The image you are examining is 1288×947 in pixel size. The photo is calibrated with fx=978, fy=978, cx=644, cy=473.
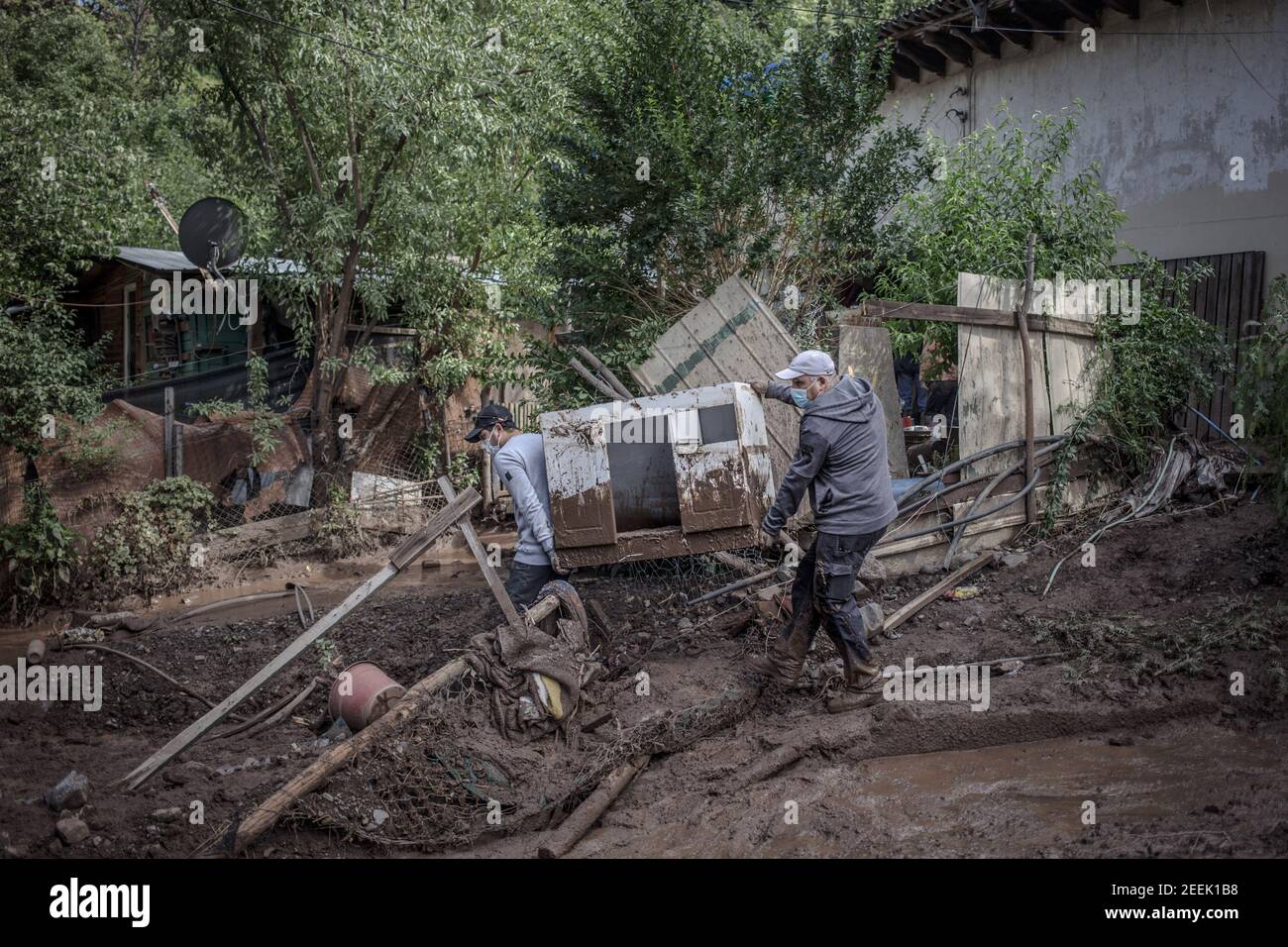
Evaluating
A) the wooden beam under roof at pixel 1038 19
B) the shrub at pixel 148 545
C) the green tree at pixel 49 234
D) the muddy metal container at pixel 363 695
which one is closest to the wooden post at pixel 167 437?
the shrub at pixel 148 545

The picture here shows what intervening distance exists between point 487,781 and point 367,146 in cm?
906

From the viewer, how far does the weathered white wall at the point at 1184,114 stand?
10.3 meters

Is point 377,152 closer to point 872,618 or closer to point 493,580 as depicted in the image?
Answer: point 493,580

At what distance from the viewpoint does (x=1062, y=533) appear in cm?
802

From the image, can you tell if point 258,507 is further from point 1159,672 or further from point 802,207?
point 1159,672

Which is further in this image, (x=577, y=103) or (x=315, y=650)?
(x=577, y=103)

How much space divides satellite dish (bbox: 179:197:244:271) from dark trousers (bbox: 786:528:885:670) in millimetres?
9239

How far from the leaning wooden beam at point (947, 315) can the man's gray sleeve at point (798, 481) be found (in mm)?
2526

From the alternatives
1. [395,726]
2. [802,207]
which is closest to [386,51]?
[802,207]

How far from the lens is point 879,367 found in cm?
809

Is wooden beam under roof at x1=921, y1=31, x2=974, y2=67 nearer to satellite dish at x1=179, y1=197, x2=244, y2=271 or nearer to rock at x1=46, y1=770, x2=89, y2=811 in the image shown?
satellite dish at x1=179, y1=197, x2=244, y2=271

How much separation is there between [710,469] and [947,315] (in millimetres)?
3189

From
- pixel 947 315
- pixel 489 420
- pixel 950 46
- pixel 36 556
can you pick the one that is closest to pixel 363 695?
pixel 489 420

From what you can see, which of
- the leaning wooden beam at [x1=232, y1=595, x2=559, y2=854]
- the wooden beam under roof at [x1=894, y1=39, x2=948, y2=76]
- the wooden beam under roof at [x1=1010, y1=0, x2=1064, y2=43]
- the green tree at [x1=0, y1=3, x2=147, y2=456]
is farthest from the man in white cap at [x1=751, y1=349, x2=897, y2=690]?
the wooden beam under roof at [x1=894, y1=39, x2=948, y2=76]
